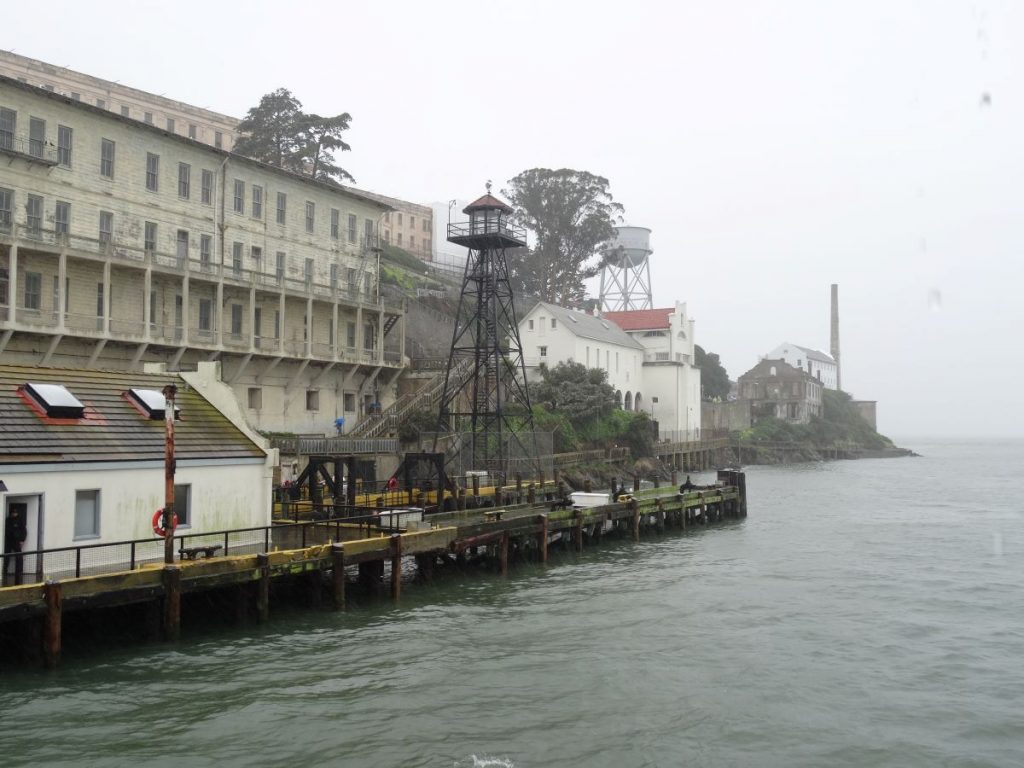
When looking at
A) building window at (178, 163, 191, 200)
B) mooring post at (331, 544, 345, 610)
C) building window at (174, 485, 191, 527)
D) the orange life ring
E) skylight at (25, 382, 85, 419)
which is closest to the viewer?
skylight at (25, 382, 85, 419)

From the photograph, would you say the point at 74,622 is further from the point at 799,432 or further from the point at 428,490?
the point at 799,432

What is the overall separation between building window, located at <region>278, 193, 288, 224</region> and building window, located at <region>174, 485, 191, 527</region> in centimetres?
3323

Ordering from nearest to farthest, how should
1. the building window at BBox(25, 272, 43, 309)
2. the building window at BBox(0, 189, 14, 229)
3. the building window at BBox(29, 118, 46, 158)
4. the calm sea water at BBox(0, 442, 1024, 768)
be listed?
the calm sea water at BBox(0, 442, 1024, 768) < the building window at BBox(0, 189, 14, 229) < the building window at BBox(25, 272, 43, 309) < the building window at BBox(29, 118, 46, 158)

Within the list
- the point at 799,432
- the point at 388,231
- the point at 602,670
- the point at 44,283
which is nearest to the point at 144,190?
the point at 44,283

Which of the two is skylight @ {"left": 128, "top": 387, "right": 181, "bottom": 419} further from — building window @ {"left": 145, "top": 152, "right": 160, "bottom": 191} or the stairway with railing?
the stairway with railing

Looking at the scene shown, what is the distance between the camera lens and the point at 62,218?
42.8 meters

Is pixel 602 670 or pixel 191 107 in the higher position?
pixel 191 107

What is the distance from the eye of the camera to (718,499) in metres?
49.8

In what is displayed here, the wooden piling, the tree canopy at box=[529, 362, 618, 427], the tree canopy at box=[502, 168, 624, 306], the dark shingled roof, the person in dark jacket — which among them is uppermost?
the tree canopy at box=[502, 168, 624, 306]

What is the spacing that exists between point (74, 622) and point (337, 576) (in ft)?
20.9

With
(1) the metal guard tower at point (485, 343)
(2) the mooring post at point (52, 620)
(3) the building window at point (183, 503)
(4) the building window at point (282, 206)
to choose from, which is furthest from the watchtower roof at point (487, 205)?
(2) the mooring post at point (52, 620)

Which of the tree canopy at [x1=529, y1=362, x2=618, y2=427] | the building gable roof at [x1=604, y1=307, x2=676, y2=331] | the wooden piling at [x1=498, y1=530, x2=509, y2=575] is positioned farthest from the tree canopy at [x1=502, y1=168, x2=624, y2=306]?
the wooden piling at [x1=498, y1=530, x2=509, y2=575]

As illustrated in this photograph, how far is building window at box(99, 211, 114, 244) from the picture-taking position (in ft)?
146

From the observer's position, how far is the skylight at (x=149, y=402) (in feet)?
79.3
